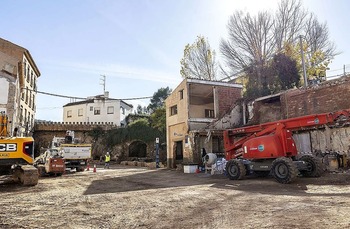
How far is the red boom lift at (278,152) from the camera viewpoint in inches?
421

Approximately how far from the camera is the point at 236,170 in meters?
13.2

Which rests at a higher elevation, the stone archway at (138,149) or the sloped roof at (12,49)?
the sloped roof at (12,49)

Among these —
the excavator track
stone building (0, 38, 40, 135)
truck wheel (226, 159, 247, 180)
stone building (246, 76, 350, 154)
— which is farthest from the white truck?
stone building (246, 76, 350, 154)

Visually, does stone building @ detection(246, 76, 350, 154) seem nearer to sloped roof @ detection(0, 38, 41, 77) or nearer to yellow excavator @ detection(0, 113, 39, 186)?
yellow excavator @ detection(0, 113, 39, 186)

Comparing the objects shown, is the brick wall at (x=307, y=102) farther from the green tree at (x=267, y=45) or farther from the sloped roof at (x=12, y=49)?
the sloped roof at (x=12, y=49)

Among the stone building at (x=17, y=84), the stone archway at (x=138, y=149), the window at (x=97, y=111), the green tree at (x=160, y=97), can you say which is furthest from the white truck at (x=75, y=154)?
the window at (x=97, y=111)

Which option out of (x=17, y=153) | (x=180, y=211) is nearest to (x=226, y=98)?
(x=17, y=153)

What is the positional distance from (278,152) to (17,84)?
27.7 m

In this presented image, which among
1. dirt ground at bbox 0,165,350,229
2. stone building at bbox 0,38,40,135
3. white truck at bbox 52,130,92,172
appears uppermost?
stone building at bbox 0,38,40,135

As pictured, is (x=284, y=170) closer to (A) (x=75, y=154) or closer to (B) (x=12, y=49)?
(A) (x=75, y=154)

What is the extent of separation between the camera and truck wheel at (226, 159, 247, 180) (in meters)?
13.0

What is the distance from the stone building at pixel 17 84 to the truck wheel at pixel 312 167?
724 inches

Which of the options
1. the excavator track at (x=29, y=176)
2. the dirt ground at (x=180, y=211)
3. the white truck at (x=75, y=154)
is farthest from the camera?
the white truck at (x=75, y=154)

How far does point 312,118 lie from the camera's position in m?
10.8
